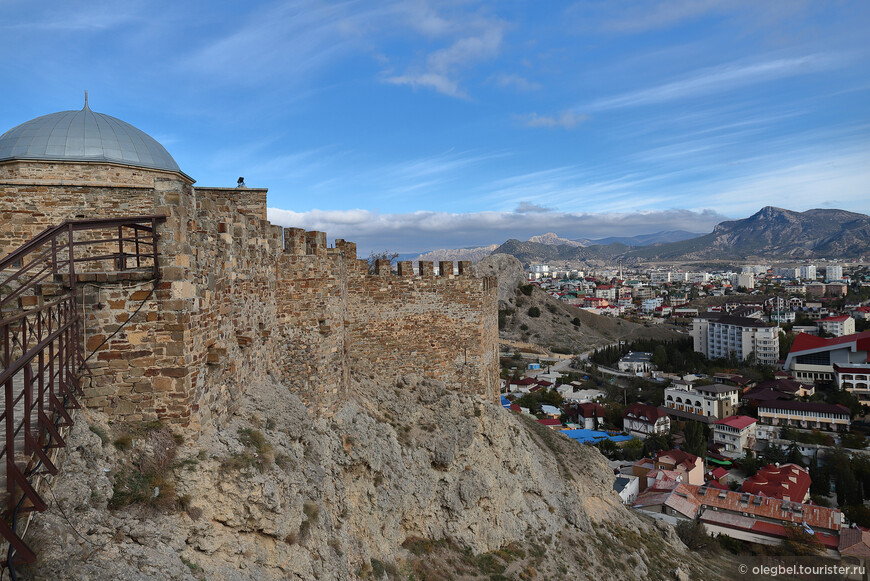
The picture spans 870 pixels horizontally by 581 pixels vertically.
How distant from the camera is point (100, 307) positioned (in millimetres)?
5809

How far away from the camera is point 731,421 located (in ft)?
171

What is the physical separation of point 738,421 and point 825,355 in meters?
30.1

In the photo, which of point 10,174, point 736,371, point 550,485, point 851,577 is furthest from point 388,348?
point 736,371

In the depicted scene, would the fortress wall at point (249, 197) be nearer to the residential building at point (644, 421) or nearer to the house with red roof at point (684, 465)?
the house with red roof at point (684, 465)

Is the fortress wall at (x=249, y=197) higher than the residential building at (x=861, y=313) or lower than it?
higher

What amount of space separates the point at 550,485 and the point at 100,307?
1420 cm

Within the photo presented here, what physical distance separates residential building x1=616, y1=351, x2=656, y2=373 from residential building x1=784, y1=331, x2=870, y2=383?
18225mm

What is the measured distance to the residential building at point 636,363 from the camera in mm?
75312

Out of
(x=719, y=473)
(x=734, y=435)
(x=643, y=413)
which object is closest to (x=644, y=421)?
(x=643, y=413)

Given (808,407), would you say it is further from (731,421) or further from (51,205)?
(51,205)

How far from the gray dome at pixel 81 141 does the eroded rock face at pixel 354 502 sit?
9.09 metres

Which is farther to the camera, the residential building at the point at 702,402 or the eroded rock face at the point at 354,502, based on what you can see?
the residential building at the point at 702,402

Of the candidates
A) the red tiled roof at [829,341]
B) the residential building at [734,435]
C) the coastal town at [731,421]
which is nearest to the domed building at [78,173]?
the coastal town at [731,421]

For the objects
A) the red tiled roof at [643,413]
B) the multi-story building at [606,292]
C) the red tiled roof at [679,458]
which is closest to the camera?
the red tiled roof at [679,458]
